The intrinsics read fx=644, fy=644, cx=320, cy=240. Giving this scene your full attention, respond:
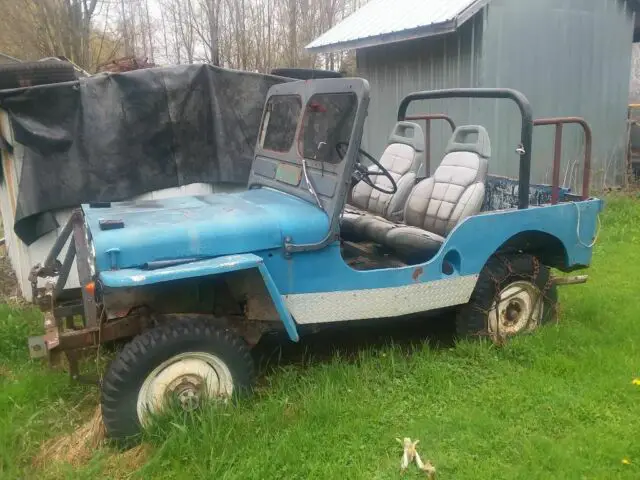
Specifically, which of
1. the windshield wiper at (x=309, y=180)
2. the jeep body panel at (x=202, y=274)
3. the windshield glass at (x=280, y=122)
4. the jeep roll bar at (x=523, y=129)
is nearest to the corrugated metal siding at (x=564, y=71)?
the jeep roll bar at (x=523, y=129)

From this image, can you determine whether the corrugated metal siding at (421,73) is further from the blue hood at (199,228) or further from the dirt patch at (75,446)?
the dirt patch at (75,446)

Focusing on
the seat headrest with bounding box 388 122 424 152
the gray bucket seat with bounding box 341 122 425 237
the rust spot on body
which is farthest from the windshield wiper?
the seat headrest with bounding box 388 122 424 152

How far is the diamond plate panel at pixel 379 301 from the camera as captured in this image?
352cm

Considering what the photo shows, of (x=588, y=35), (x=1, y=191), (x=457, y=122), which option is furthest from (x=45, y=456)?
(x=588, y=35)

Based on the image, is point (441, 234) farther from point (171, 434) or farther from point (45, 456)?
point (45, 456)

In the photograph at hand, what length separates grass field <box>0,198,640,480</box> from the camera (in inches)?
116

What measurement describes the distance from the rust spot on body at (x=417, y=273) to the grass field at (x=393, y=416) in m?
0.50

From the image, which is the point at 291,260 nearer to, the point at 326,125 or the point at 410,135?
the point at 326,125

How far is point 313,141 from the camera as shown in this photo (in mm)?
3795

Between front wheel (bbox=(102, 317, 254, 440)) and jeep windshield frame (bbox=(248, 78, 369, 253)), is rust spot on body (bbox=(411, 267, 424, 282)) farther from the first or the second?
front wheel (bbox=(102, 317, 254, 440))

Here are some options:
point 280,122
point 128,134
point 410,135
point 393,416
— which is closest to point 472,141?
point 410,135

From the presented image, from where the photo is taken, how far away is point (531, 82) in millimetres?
8477

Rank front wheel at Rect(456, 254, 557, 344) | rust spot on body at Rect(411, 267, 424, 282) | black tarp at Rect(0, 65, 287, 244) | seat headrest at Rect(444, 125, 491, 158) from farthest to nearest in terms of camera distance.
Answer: black tarp at Rect(0, 65, 287, 244) < seat headrest at Rect(444, 125, 491, 158) < front wheel at Rect(456, 254, 557, 344) < rust spot on body at Rect(411, 267, 424, 282)

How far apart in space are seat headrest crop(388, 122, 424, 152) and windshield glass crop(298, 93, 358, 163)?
1.23 m
